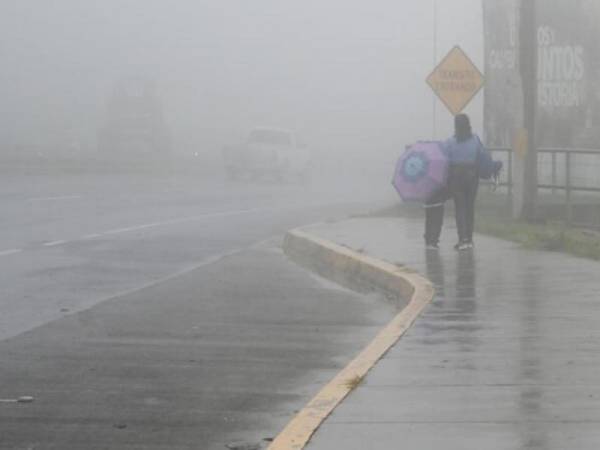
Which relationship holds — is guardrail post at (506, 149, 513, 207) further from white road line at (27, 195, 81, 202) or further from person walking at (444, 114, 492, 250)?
white road line at (27, 195, 81, 202)

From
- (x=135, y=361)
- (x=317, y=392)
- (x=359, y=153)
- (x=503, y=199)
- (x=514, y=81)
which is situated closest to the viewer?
(x=317, y=392)

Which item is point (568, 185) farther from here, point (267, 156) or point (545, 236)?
point (267, 156)

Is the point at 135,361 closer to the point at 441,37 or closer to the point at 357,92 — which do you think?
the point at 441,37

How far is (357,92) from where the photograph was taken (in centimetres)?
7925

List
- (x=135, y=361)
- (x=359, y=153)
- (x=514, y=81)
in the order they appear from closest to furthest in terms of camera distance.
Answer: (x=135, y=361), (x=514, y=81), (x=359, y=153)

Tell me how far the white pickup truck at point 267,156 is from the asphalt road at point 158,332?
71.9 ft

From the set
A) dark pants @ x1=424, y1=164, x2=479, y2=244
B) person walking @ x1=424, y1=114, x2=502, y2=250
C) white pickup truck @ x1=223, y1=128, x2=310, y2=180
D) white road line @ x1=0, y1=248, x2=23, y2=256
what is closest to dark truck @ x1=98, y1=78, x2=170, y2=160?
white pickup truck @ x1=223, y1=128, x2=310, y2=180

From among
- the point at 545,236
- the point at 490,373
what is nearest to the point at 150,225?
the point at 545,236

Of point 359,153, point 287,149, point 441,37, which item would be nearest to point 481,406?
point 287,149

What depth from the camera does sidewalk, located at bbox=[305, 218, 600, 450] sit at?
852cm

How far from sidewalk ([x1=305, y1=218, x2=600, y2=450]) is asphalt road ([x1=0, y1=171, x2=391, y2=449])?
56 cm

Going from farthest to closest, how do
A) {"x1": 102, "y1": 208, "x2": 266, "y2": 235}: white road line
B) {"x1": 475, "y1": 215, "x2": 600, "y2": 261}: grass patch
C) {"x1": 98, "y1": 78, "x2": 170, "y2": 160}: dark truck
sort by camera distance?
{"x1": 98, "y1": 78, "x2": 170, "y2": 160}: dark truck, {"x1": 102, "y1": 208, "x2": 266, "y2": 235}: white road line, {"x1": 475, "y1": 215, "x2": 600, "y2": 261}: grass patch

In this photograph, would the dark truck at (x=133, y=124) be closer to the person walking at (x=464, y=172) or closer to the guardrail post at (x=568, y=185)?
the guardrail post at (x=568, y=185)

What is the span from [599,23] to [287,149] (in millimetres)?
21288
